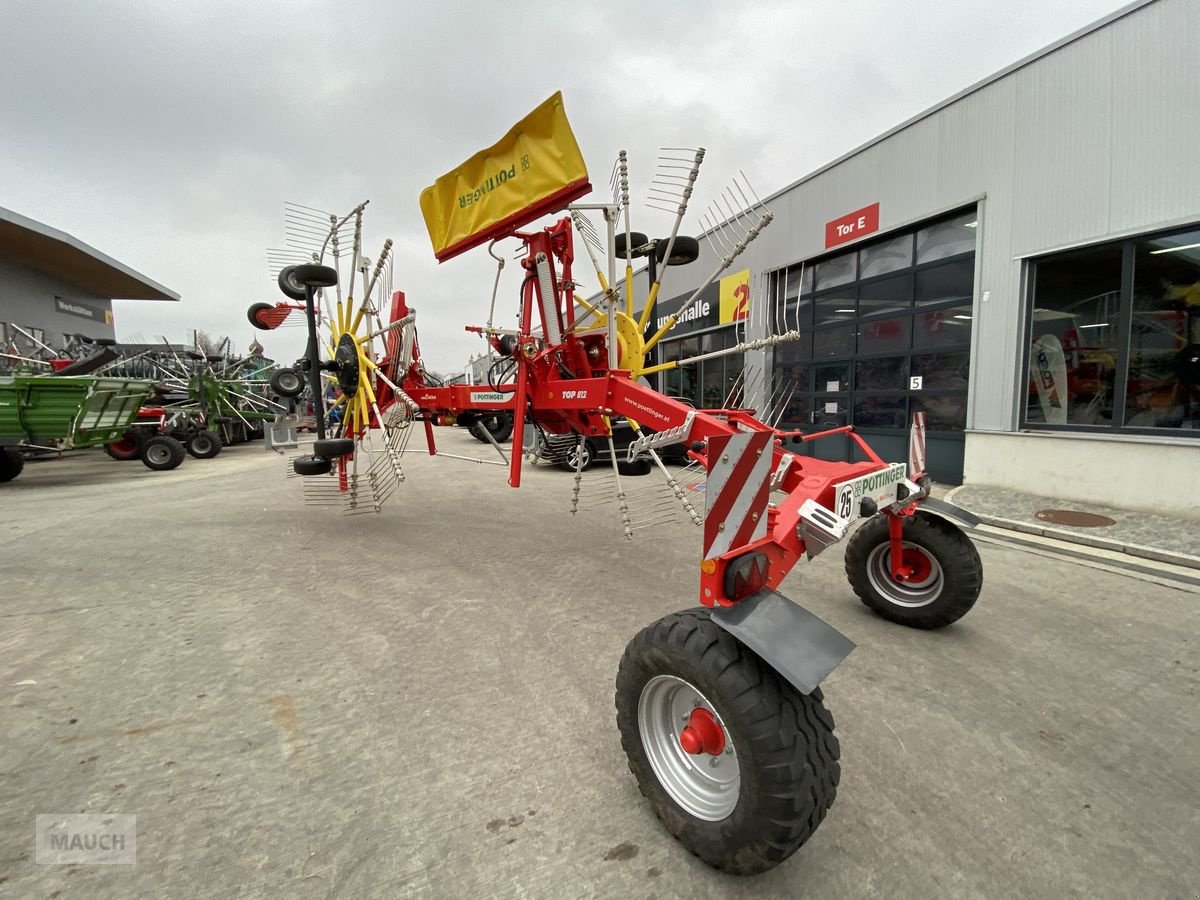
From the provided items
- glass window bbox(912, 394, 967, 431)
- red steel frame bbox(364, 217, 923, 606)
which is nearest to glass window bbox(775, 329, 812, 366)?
glass window bbox(912, 394, 967, 431)

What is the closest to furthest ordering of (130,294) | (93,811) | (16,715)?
(93,811) < (16,715) < (130,294)

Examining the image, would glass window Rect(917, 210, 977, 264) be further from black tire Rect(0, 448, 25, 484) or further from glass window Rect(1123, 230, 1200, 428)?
black tire Rect(0, 448, 25, 484)

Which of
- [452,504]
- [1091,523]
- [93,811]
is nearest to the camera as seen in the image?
[93,811]

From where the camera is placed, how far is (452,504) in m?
7.08

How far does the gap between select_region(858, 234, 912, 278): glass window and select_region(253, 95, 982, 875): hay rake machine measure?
4849 mm

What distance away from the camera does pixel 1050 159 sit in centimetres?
626

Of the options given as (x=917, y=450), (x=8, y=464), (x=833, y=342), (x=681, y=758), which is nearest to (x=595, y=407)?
(x=917, y=450)

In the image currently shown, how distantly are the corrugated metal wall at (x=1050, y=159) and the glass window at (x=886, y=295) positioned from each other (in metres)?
0.81

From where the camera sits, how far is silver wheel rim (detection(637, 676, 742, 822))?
170cm

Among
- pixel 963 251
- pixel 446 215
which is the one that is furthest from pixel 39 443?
pixel 963 251

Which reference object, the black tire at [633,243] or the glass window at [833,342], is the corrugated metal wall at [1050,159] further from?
the black tire at [633,243]

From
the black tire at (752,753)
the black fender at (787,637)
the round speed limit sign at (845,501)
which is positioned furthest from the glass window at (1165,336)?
the black tire at (752,753)

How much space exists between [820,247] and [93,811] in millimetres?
10326

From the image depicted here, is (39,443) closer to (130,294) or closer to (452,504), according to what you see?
(452,504)
